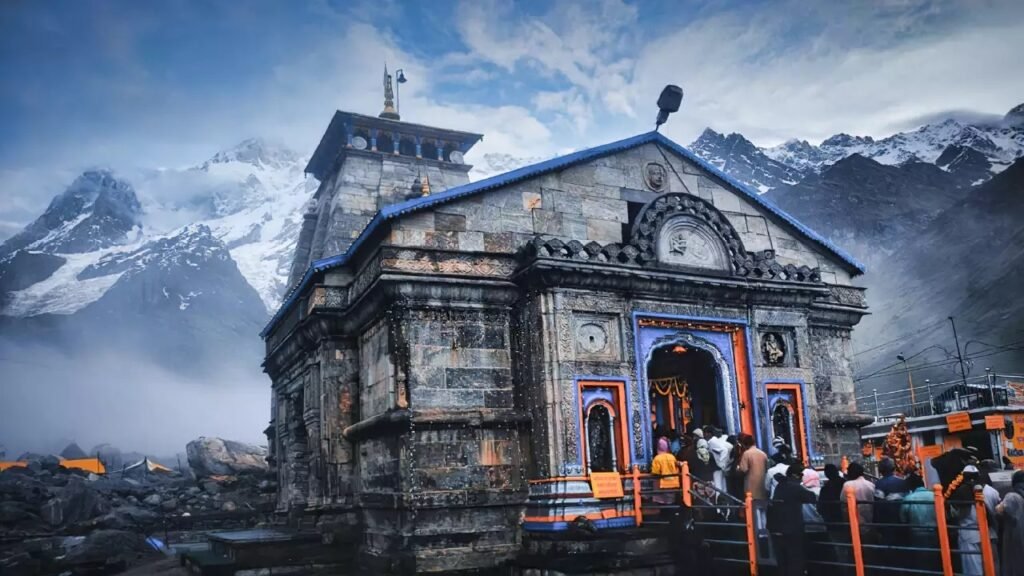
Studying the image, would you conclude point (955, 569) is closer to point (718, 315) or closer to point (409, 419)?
point (718, 315)

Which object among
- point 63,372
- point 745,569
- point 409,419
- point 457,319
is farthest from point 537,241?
point 63,372

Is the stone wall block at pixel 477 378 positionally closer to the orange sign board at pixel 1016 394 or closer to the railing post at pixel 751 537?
the railing post at pixel 751 537

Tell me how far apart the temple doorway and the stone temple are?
47 mm

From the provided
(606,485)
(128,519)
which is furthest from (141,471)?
(606,485)

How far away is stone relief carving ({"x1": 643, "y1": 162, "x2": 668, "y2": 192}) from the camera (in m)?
16.5

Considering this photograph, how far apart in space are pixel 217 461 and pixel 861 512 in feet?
107

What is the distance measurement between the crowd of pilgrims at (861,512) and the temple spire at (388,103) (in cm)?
1751

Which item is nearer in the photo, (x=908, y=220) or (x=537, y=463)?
(x=537, y=463)

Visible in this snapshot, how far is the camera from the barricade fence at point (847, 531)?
29.0ft

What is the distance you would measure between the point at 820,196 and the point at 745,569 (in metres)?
103

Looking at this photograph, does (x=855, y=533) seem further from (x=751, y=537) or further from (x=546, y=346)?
(x=546, y=346)

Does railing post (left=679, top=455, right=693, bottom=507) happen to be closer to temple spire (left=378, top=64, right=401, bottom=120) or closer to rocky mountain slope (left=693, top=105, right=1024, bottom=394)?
temple spire (left=378, top=64, right=401, bottom=120)

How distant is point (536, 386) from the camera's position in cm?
1396

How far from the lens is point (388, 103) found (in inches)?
1058
